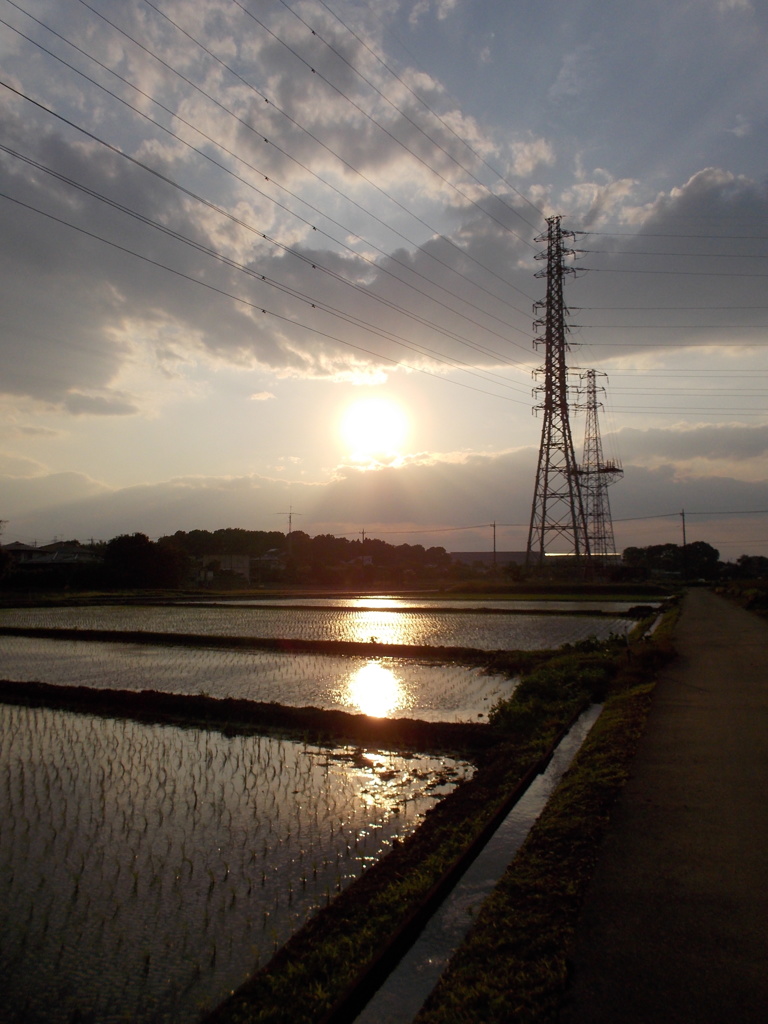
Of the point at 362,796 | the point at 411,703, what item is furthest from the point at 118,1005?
the point at 411,703

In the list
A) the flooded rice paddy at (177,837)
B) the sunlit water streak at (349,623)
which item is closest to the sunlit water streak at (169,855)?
the flooded rice paddy at (177,837)

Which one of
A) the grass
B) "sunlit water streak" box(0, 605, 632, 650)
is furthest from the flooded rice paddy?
"sunlit water streak" box(0, 605, 632, 650)

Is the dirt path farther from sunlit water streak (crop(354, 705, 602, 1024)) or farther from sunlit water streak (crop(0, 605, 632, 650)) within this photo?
sunlit water streak (crop(0, 605, 632, 650))

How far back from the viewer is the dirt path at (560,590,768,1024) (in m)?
3.06

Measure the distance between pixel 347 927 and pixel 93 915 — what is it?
5.60 ft

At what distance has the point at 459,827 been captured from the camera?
18.0 ft

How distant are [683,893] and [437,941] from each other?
1511mm

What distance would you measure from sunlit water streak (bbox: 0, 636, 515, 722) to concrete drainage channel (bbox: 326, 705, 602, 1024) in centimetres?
488

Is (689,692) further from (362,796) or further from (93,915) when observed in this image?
(93,915)

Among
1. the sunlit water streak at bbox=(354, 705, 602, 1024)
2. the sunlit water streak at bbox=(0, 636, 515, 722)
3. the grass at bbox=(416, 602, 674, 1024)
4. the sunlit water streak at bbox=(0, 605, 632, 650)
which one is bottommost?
the sunlit water streak at bbox=(0, 636, 515, 722)

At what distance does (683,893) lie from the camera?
13.3ft

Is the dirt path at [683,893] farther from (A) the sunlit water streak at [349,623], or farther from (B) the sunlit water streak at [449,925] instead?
(A) the sunlit water streak at [349,623]

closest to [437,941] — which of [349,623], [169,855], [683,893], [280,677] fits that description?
[683,893]

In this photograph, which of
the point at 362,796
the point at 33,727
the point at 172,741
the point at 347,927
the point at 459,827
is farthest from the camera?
the point at 33,727
